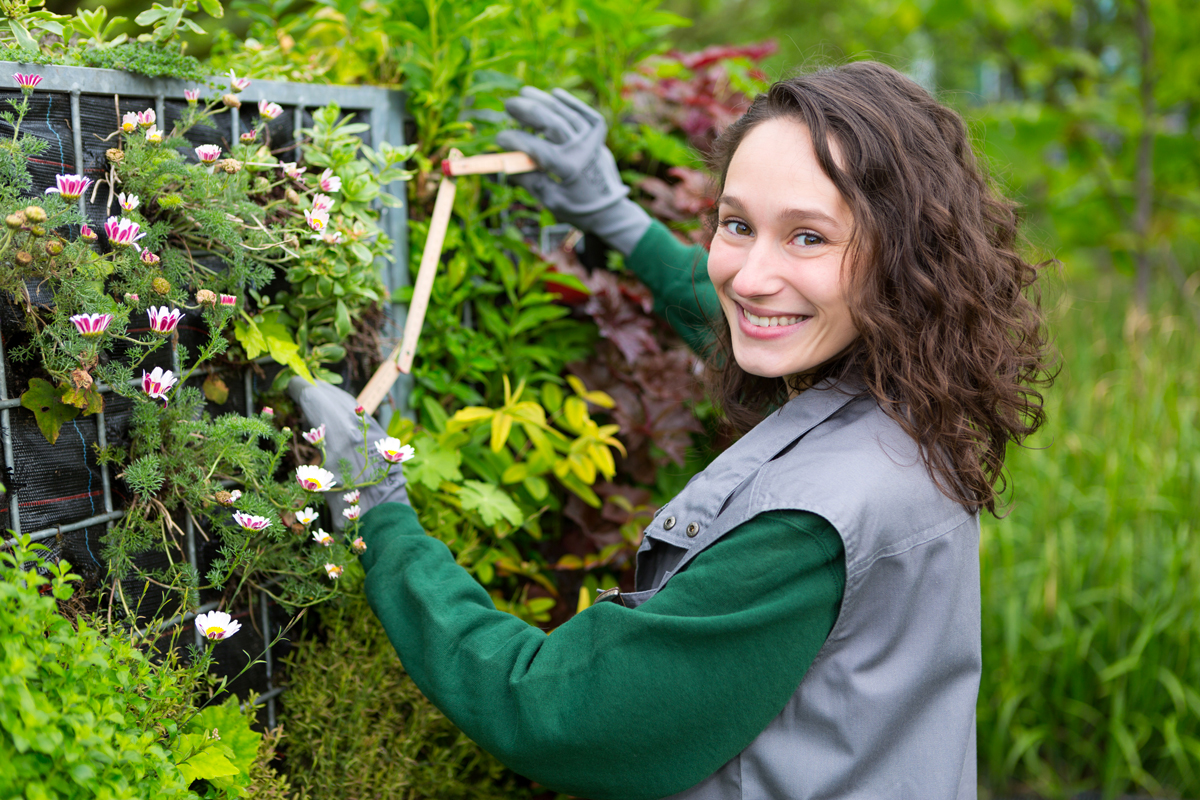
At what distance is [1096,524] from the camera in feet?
9.70

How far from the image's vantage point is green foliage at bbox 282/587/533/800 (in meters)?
1.46

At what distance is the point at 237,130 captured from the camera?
1.42 metres

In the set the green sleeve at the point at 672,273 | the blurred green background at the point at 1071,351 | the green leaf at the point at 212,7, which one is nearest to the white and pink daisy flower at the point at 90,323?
the green leaf at the point at 212,7

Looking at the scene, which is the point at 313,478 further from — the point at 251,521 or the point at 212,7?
the point at 212,7

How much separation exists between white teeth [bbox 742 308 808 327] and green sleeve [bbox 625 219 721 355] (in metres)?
0.68

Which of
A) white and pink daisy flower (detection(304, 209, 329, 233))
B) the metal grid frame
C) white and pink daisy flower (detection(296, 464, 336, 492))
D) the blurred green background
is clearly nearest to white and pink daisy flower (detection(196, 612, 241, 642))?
the metal grid frame

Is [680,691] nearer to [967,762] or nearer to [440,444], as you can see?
[967,762]

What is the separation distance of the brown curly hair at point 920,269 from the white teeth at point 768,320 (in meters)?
0.09

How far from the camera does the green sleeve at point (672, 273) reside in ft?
6.58

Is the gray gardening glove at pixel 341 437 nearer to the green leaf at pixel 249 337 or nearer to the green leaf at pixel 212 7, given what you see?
the green leaf at pixel 249 337

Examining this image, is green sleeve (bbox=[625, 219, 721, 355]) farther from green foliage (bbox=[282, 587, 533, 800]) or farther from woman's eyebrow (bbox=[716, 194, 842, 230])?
green foliage (bbox=[282, 587, 533, 800])

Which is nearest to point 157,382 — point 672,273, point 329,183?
point 329,183

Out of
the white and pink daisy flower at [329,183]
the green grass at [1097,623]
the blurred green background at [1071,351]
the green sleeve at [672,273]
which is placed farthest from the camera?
the green grass at [1097,623]

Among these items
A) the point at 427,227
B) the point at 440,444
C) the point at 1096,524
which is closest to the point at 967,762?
the point at 440,444
